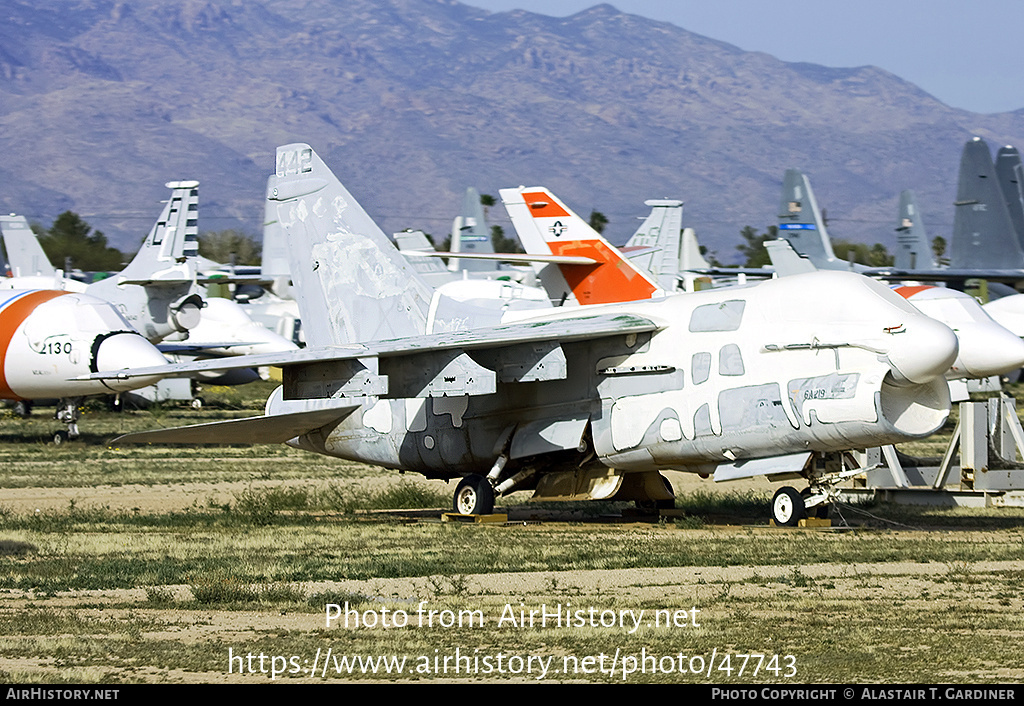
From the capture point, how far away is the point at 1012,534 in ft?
55.8

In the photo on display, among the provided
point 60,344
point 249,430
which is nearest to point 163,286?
point 60,344

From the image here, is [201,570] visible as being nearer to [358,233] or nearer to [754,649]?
[754,649]

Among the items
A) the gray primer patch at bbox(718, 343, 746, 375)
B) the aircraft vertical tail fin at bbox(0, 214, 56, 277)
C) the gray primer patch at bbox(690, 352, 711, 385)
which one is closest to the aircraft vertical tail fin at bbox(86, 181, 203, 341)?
the aircraft vertical tail fin at bbox(0, 214, 56, 277)

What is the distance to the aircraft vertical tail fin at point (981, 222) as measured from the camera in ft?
147

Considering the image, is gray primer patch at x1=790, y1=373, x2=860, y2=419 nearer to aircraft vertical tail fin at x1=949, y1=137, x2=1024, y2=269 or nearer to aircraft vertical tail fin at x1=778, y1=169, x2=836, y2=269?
aircraft vertical tail fin at x1=778, y1=169, x2=836, y2=269

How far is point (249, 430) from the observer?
62.8 feet

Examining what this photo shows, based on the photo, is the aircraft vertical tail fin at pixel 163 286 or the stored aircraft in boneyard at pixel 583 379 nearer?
the stored aircraft in boneyard at pixel 583 379

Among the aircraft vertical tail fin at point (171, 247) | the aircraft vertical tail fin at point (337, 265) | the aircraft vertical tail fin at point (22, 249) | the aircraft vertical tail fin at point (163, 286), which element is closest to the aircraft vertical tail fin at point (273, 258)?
the aircraft vertical tail fin at point (22, 249)

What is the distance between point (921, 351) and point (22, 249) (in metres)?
42.4

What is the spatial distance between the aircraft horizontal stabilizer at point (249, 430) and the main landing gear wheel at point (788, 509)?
617 cm

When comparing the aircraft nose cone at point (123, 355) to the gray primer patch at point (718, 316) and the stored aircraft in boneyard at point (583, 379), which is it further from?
the gray primer patch at point (718, 316)

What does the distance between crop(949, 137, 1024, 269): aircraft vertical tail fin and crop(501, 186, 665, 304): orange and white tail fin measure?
2161cm

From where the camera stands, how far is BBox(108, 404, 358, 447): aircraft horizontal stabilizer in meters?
18.3
